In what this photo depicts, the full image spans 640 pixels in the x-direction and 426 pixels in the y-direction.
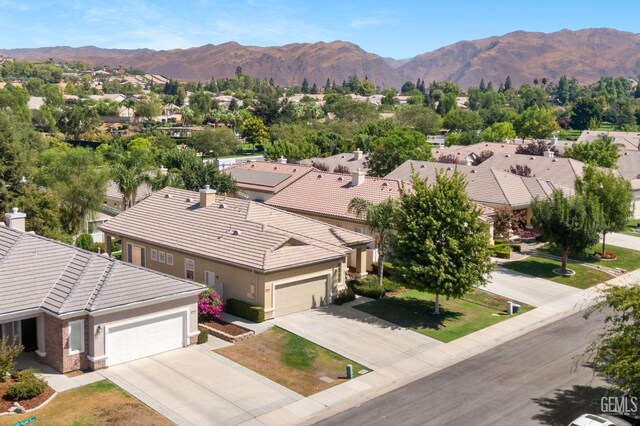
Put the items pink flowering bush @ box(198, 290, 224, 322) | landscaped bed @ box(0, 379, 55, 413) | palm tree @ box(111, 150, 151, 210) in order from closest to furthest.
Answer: landscaped bed @ box(0, 379, 55, 413), pink flowering bush @ box(198, 290, 224, 322), palm tree @ box(111, 150, 151, 210)

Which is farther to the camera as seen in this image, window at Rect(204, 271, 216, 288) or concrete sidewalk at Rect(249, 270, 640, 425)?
window at Rect(204, 271, 216, 288)

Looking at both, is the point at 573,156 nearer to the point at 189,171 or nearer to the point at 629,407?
the point at 189,171

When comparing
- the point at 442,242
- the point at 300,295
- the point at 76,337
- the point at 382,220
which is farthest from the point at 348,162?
the point at 76,337

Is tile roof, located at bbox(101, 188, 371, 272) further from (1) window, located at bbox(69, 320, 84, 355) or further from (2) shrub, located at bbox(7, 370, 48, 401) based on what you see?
(2) shrub, located at bbox(7, 370, 48, 401)

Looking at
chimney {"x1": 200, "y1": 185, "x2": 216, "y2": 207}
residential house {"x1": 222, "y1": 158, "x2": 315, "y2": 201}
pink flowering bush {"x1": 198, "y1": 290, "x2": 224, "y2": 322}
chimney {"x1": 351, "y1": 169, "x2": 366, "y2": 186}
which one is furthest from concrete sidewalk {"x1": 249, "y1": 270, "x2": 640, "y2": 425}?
residential house {"x1": 222, "y1": 158, "x2": 315, "y2": 201}

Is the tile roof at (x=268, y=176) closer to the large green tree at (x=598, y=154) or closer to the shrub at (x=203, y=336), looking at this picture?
the shrub at (x=203, y=336)

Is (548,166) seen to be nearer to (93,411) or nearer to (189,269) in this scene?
(189,269)

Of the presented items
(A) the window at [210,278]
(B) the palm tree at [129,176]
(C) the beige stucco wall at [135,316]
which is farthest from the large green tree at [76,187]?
(C) the beige stucco wall at [135,316]
